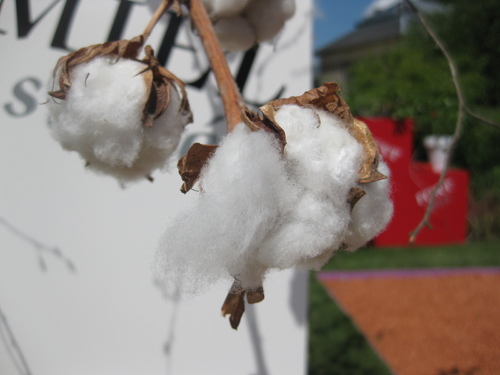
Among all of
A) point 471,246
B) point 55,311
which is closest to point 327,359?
point 55,311

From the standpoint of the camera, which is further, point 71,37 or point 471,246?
point 471,246

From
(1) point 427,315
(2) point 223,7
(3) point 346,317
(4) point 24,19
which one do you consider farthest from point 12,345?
(1) point 427,315

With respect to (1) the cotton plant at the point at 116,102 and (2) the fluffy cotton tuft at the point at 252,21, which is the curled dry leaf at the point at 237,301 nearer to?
(1) the cotton plant at the point at 116,102

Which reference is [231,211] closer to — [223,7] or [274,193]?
[274,193]

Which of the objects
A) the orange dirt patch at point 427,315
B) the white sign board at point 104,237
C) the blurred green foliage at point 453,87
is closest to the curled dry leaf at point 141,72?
the white sign board at point 104,237

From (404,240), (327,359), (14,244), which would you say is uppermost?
(14,244)

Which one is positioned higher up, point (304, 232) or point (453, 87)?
point (304, 232)

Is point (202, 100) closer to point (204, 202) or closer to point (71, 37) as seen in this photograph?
point (71, 37)
